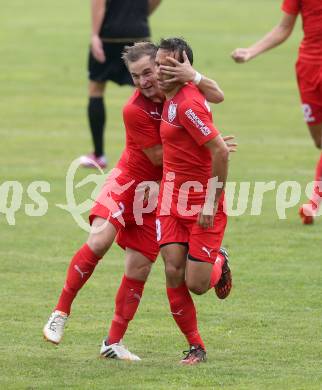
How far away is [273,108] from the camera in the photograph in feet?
64.8

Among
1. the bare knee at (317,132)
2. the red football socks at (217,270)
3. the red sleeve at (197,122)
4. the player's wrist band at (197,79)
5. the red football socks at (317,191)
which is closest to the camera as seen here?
the red sleeve at (197,122)

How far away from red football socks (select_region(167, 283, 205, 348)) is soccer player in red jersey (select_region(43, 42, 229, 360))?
15.1 inches

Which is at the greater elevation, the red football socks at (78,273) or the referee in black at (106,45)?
the red football socks at (78,273)

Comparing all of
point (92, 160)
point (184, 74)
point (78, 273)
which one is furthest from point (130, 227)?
point (92, 160)

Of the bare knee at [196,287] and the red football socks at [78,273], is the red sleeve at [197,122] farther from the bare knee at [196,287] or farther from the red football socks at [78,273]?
the red football socks at [78,273]

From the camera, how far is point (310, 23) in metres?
11.8

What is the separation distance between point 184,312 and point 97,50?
736 cm

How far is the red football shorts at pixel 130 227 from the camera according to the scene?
782cm

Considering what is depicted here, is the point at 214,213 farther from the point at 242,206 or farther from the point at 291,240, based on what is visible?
the point at 242,206

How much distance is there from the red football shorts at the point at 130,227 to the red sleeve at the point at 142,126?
1.28ft

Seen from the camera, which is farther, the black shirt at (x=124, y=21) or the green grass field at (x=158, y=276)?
the black shirt at (x=124, y=21)

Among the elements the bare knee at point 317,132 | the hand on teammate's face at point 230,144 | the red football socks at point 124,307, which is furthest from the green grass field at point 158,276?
the hand on teammate's face at point 230,144

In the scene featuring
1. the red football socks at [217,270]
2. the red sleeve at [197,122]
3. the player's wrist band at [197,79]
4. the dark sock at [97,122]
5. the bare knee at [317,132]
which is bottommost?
the dark sock at [97,122]

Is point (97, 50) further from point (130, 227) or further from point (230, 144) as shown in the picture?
point (230, 144)
